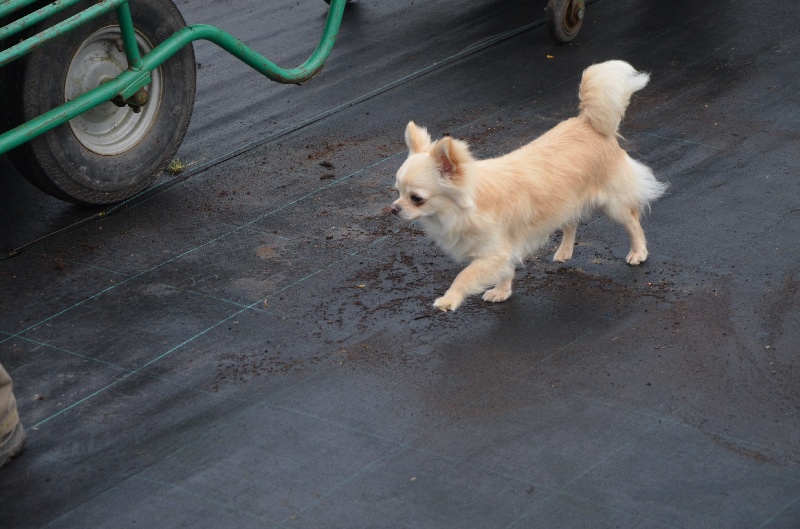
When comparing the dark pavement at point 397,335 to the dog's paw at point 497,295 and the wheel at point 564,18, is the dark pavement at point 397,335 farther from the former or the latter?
the wheel at point 564,18

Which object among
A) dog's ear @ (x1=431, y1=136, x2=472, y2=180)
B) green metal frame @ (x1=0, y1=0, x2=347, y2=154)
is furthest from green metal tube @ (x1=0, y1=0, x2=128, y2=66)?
dog's ear @ (x1=431, y1=136, x2=472, y2=180)

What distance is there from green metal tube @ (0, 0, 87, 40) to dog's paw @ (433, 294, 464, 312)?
255 centimetres

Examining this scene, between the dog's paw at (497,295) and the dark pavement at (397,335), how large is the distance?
0.34ft

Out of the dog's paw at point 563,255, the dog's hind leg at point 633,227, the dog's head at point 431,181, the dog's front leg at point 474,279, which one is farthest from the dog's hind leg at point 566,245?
the dog's head at point 431,181

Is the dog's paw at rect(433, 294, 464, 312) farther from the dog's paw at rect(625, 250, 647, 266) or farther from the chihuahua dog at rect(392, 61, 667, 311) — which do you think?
the dog's paw at rect(625, 250, 647, 266)

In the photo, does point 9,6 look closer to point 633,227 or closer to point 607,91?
point 607,91

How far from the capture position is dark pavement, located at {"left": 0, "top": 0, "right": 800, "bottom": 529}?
4.00 metres

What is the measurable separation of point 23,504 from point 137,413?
654mm

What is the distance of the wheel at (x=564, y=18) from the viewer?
830cm

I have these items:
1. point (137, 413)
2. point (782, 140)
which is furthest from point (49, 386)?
point (782, 140)

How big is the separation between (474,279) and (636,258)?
1007 mm

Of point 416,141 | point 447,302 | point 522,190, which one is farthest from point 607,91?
point 447,302

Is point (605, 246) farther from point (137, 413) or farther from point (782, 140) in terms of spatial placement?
point (137, 413)

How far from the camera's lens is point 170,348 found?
16.7 ft
